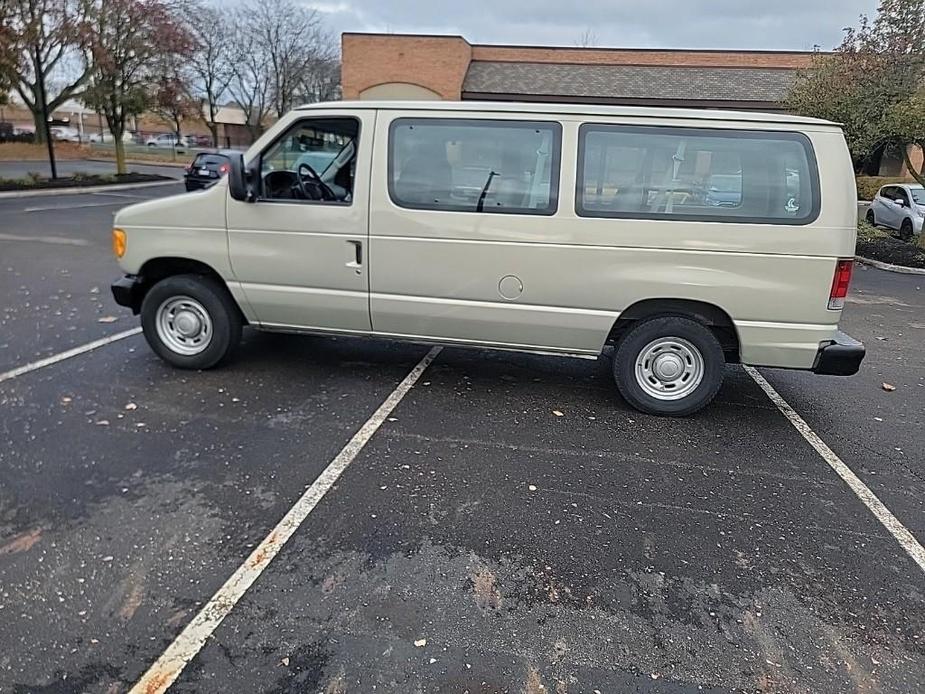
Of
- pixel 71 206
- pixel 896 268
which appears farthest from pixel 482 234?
pixel 71 206

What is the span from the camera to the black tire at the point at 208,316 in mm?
5340

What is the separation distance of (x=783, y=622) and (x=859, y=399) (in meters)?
3.31

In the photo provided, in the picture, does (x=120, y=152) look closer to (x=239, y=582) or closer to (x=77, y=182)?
(x=77, y=182)

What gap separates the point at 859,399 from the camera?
216 inches

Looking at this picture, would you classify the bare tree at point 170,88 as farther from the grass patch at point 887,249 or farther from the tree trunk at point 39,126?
the grass patch at point 887,249

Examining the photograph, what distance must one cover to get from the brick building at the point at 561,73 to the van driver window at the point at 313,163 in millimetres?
25691

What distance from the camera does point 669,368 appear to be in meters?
4.90

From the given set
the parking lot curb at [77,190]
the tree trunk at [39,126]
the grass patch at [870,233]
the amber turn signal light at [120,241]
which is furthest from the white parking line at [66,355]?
the tree trunk at [39,126]

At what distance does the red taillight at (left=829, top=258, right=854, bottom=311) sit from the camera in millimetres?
4441

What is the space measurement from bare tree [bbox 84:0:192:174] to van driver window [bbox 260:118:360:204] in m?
20.3

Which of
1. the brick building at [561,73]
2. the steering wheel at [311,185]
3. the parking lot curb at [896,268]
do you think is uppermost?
the brick building at [561,73]

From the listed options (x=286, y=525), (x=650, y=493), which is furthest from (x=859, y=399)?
(x=286, y=525)

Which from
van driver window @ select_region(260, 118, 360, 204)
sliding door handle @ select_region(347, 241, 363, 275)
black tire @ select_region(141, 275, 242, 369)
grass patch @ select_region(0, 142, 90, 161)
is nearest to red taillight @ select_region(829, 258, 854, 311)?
sliding door handle @ select_region(347, 241, 363, 275)

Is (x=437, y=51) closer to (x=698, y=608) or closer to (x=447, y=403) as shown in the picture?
(x=447, y=403)
